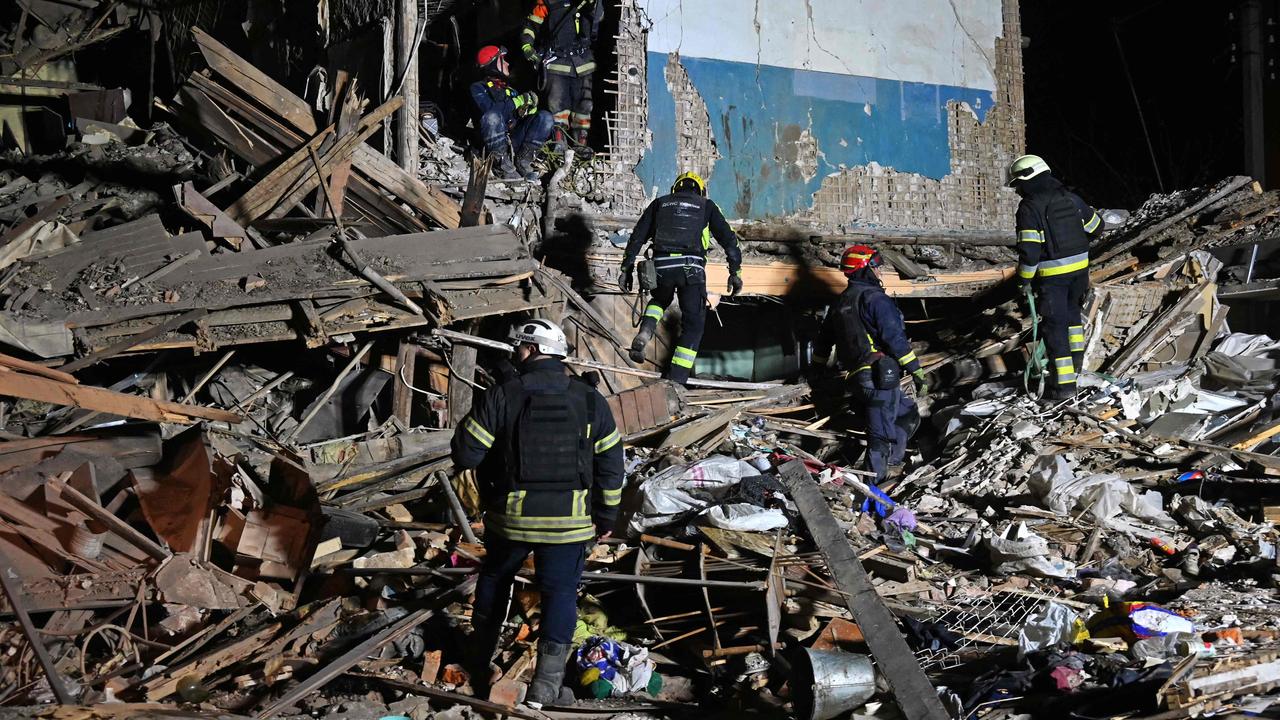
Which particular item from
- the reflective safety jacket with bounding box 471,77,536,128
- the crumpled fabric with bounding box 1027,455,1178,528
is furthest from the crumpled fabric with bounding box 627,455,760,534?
A: the reflective safety jacket with bounding box 471,77,536,128

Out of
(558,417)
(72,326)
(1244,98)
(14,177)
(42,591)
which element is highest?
(1244,98)

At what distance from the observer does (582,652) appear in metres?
5.33

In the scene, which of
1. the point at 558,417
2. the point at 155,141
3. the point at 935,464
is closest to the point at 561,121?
the point at 155,141

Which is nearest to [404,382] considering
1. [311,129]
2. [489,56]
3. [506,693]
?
[311,129]

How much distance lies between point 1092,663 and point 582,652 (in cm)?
238

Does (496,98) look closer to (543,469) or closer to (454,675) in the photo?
(543,469)

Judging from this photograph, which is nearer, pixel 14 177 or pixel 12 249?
pixel 12 249

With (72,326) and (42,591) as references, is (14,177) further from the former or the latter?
(42,591)

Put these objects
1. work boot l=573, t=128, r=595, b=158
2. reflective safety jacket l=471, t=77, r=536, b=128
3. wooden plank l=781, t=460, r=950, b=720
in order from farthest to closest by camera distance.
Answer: work boot l=573, t=128, r=595, b=158 → reflective safety jacket l=471, t=77, r=536, b=128 → wooden plank l=781, t=460, r=950, b=720

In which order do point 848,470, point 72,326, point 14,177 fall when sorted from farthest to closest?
point 14,177 < point 848,470 < point 72,326

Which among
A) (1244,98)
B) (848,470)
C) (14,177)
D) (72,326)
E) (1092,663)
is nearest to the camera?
(1092,663)

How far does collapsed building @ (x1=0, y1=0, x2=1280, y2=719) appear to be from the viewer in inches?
200

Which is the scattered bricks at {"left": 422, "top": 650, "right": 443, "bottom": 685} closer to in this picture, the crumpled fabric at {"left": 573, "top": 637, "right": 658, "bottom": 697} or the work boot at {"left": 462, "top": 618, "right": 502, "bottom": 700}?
the work boot at {"left": 462, "top": 618, "right": 502, "bottom": 700}

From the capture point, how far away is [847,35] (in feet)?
34.5
